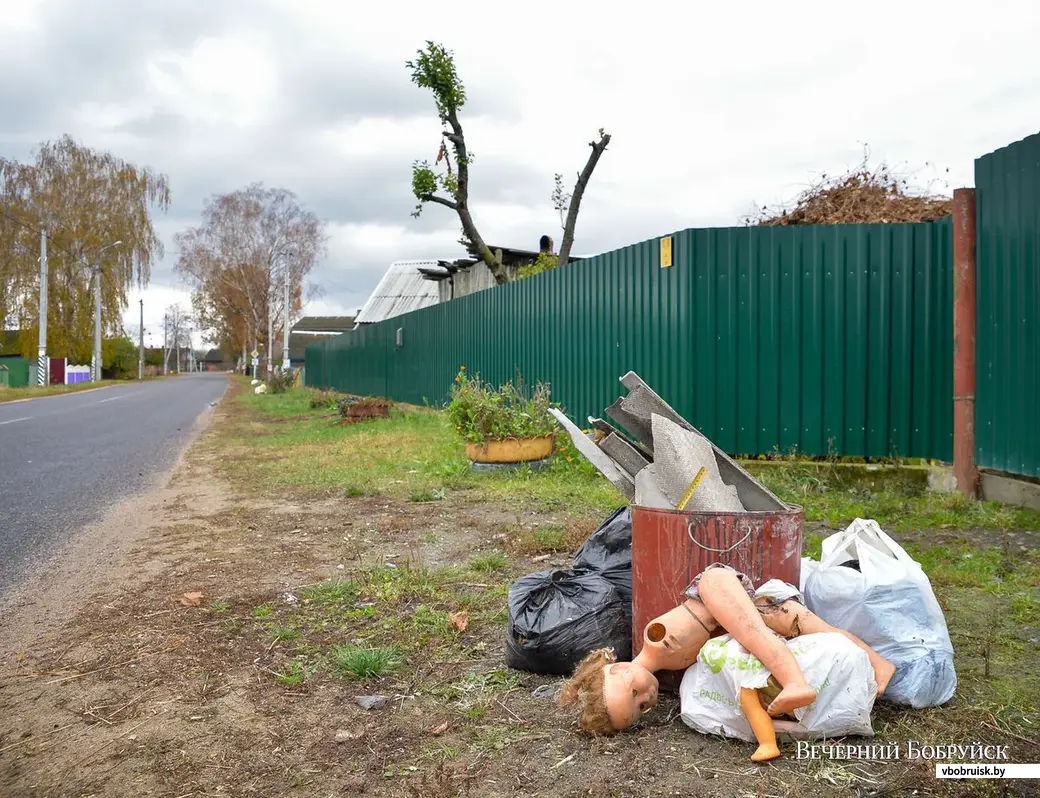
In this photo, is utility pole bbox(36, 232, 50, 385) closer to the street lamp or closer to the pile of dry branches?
the street lamp

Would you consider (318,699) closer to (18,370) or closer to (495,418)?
(495,418)

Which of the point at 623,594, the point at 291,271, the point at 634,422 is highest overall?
the point at 291,271

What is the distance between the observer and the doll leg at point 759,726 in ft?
8.17

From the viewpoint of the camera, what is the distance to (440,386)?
16453mm

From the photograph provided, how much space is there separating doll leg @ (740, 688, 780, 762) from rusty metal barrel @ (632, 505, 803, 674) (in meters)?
0.52

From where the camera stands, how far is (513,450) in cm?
874

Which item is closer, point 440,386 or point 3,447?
point 3,447

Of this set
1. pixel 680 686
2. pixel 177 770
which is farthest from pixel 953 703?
pixel 177 770

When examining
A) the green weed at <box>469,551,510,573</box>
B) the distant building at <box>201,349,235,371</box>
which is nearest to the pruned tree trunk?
the green weed at <box>469,551,510,573</box>

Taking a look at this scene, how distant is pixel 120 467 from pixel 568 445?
5.69m

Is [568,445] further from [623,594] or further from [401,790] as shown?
[401,790]

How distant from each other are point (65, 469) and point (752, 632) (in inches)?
379

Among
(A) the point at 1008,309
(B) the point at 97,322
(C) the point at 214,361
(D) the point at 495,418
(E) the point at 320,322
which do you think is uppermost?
Result: (E) the point at 320,322

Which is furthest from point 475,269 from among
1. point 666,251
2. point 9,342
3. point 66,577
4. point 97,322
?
point 9,342
